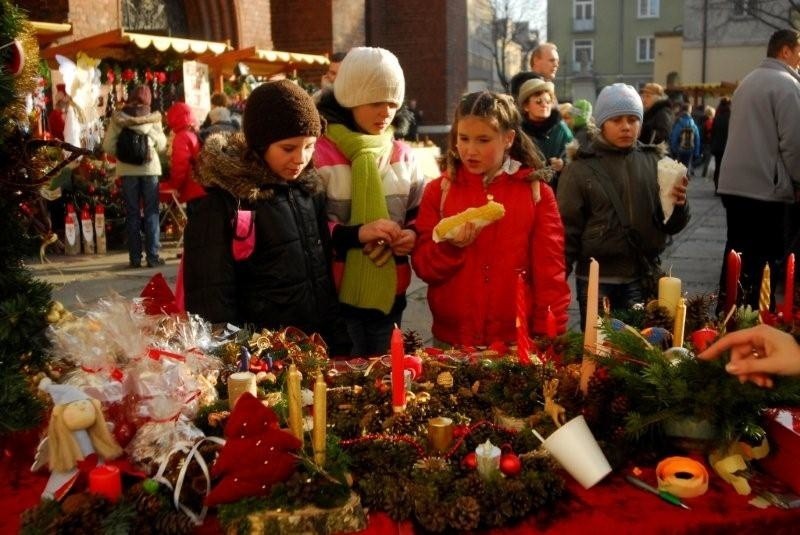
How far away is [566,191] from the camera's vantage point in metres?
3.79

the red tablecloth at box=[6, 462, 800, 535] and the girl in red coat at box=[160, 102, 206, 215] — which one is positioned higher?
the girl in red coat at box=[160, 102, 206, 215]

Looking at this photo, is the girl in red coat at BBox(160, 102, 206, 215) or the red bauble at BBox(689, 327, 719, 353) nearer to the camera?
the red bauble at BBox(689, 327, 719, 353)

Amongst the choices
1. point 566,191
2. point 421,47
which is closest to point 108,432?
point 566,191

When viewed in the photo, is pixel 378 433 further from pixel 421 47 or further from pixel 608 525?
pixel 421 47

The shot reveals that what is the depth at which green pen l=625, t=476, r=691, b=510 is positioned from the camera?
164 centimetres

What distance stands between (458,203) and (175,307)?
118cm

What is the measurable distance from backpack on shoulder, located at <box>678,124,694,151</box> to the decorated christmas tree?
15.2 metres

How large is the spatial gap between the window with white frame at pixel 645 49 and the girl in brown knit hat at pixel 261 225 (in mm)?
55032

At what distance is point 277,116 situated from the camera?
8.53 ft

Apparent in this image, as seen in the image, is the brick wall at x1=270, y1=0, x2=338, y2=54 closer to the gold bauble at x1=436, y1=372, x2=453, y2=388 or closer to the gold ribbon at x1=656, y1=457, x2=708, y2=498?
the gold bauble at x1=436, y1=372, x2=453, y2=388

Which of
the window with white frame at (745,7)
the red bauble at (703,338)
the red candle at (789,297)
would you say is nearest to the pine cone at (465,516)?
the red bauble at (703,338)

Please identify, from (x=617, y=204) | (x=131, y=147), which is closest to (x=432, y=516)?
(x=617, y=204)

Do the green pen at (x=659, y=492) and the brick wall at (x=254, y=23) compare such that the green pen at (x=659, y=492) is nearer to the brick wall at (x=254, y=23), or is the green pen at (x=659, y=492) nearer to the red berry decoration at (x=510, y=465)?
the red berry decoration at (x=510, y=465)

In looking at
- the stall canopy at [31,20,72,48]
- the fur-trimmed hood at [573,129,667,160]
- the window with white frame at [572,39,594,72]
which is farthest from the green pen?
the window with white frame at [572,39,594,72]
